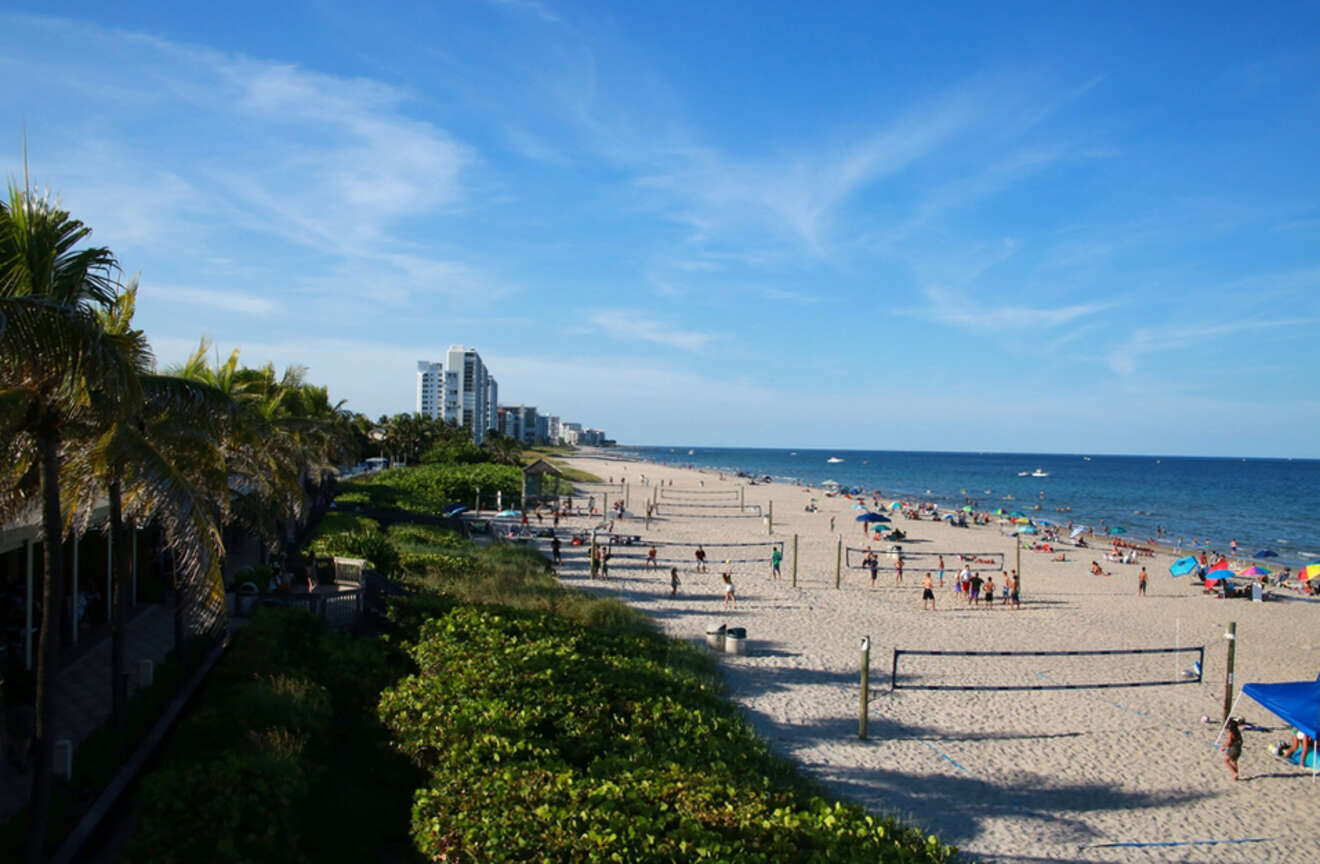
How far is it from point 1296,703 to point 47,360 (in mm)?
16218

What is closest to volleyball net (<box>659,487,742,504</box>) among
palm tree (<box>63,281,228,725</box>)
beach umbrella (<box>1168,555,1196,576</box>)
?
beach umbrella (<box>1168,555,1196,576</box>)

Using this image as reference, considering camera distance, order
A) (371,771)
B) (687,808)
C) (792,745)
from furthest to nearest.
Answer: (792,745), (371,771), (687,808)

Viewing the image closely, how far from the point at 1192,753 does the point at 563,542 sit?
25.1 m

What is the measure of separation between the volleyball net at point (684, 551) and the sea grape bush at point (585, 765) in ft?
64.7

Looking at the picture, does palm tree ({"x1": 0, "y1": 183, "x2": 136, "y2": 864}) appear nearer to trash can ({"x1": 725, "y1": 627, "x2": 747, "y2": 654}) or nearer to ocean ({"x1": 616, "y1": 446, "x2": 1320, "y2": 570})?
trash can ({"x1": 725, "y1": 627, "x2": 747, "y2": 654})

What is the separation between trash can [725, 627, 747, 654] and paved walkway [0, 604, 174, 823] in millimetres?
10358

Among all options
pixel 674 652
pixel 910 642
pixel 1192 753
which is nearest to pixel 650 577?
pixel 910 642

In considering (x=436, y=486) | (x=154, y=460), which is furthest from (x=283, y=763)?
(x=436, y=486)

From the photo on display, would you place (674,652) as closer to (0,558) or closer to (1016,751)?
(1016,751)

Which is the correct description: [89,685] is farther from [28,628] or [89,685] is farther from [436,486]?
[436,486]

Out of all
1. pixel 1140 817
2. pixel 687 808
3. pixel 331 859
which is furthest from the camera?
pixel 1140 817

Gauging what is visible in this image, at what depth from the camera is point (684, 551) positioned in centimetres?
3462

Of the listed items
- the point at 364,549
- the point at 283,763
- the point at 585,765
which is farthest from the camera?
the point at 364,549

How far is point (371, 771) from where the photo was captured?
883 cm
